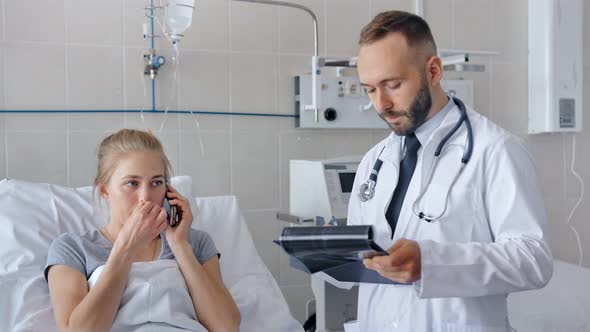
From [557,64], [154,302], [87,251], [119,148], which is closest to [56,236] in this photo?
[87,251]

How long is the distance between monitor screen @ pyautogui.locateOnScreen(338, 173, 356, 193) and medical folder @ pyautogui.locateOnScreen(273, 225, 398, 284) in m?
1.07

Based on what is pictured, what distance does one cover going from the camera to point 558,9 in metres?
3.47

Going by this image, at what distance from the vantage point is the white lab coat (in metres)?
1.45

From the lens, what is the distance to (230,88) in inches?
120

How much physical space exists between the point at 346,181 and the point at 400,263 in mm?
1306

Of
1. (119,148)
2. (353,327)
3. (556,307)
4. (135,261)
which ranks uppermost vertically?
(119,148)

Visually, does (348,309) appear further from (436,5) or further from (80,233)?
(436,5)

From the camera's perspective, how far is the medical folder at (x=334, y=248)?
1.35 meters

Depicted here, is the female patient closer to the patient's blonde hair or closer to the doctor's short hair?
the patient's blonde hair

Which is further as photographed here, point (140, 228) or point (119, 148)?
point (119, 148)

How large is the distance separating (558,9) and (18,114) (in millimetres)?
2643

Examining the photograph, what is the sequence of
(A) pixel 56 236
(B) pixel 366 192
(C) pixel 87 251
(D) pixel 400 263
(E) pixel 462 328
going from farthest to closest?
(A) pixel 56 236, (C) pixel 87 251, (B) pixel 366 192, (E) pixel 462 328, (D) pixel 400 263

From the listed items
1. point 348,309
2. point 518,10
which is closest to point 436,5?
point 518,10

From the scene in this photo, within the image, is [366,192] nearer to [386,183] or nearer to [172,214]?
[386,183]
